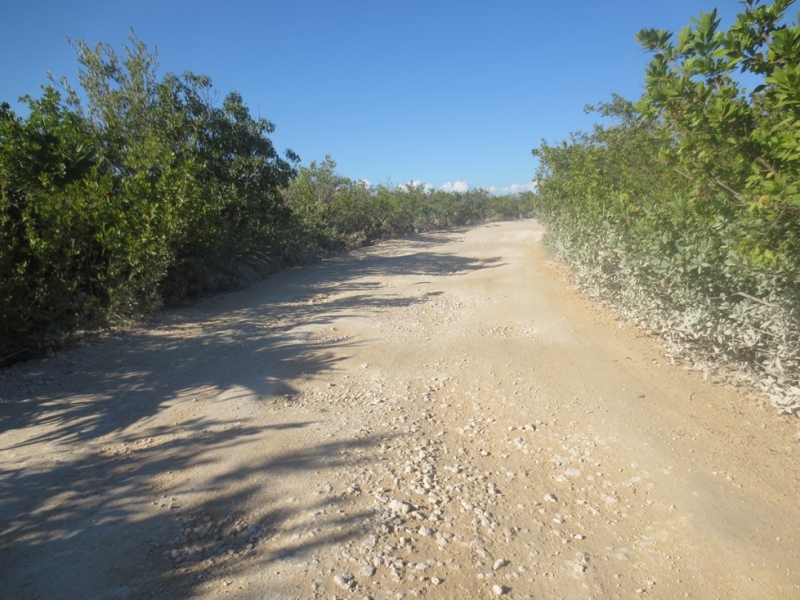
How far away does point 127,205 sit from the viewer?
7.66 m

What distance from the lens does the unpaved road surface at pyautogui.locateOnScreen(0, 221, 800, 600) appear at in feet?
8.73

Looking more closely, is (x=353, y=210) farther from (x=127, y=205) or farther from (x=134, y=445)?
(x=134, y=445)

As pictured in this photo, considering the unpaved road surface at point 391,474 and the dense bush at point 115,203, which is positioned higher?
the dense bush at point 115,203

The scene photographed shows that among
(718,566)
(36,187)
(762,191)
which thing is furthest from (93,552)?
(36,187)

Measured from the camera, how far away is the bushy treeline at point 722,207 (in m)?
2.99

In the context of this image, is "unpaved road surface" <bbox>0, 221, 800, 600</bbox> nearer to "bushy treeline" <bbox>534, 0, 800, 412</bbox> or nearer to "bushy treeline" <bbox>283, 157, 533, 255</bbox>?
"bushy treeline" <bbox>534, 0, 800, 412</bbox>

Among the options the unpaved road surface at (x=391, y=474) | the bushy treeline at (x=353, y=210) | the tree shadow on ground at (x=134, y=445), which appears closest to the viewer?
the unpaved road surface at (x=391, y=474)

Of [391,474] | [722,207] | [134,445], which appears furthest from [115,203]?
[722,207]

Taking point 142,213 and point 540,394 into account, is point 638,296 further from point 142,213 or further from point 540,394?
point 142,213

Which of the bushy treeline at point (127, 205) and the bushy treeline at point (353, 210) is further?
the bushy treeline at point (353, 210)

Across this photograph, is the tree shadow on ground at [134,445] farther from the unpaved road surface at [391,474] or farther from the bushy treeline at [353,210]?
the bushy treeline at [353,210]

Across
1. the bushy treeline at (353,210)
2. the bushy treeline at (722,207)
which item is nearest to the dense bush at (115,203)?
the bushy treeline at (353,210)

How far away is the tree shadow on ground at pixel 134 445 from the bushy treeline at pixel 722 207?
11.0 ft

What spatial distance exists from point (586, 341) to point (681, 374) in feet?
4.70
